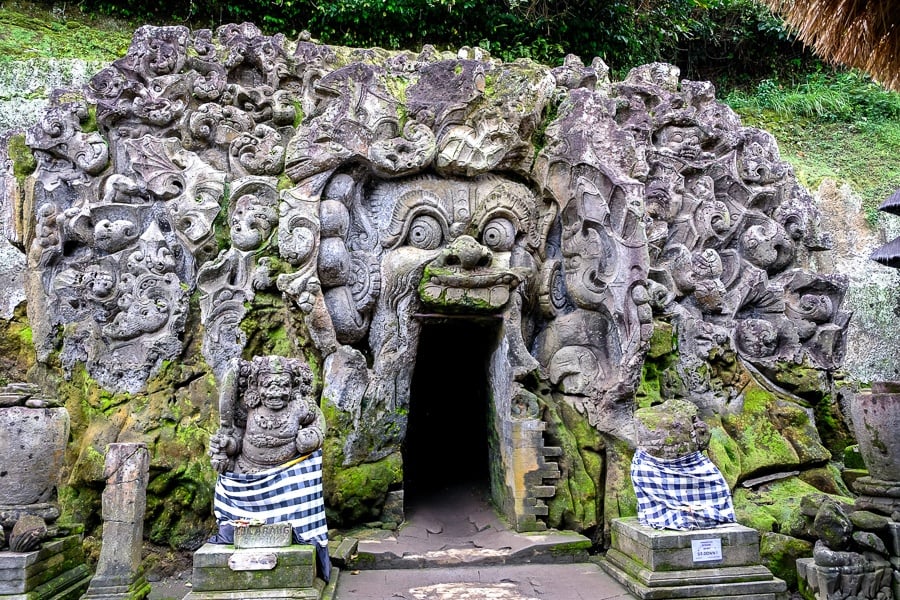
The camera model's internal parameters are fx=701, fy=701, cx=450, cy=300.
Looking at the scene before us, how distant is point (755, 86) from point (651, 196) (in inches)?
390

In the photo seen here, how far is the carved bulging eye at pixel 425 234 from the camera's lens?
7.79 metres

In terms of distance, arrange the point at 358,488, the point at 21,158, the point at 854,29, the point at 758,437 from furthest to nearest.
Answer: the point at 21,158 → the point at 758,437 → the point at 358,488 → the point at 854,29

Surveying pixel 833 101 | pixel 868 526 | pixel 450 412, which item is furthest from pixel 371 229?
pixel 833 101

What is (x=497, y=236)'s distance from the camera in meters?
7.92

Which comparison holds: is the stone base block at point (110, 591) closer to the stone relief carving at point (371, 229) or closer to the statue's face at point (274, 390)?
the statue's face at point (274, 390)

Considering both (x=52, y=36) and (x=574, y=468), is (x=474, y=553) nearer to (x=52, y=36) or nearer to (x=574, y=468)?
(x=574, y=468)

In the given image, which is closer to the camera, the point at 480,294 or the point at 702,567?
the point at 702,567

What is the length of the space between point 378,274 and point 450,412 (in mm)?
2960

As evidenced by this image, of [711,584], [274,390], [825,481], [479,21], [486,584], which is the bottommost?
[486,584]

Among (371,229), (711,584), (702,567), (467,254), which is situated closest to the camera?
(711,584)

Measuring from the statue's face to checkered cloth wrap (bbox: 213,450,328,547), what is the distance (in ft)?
1.65

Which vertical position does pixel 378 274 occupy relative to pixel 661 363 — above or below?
above

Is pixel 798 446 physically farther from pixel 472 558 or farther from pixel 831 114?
pixel 831 114

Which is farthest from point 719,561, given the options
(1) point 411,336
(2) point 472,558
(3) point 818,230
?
(3) point 818,230
